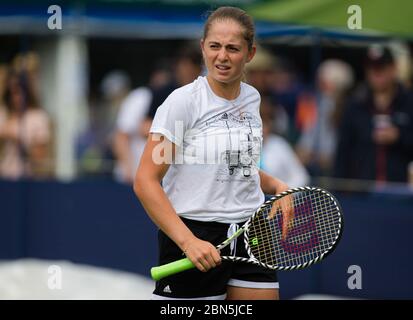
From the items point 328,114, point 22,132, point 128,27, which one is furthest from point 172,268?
point 128,27

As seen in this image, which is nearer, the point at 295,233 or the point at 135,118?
the point at 295,233

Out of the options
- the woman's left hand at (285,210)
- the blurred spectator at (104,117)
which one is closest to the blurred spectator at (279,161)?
the woman's left hand at (285,210)

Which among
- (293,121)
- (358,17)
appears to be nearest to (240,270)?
(358,17)

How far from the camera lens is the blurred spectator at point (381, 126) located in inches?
331

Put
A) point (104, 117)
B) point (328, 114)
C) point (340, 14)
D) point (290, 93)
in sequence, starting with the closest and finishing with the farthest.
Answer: point (340, 14) < point (328, 114) < point (290, 93) < point (104, 117)

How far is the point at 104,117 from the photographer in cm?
1730

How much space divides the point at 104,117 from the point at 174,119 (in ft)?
42.9

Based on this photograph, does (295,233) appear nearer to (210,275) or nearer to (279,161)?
(210,275)

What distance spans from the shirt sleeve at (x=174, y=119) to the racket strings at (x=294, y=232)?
524 millimetres

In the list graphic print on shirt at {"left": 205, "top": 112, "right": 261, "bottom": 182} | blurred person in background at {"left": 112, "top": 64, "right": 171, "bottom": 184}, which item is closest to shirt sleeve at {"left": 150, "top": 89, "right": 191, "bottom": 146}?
graphic print on shirt at {"left": 205, "top": 112, "right": 261, "bottom": 182}

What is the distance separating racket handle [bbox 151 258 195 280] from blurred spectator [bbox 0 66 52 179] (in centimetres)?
569

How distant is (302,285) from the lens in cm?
772
